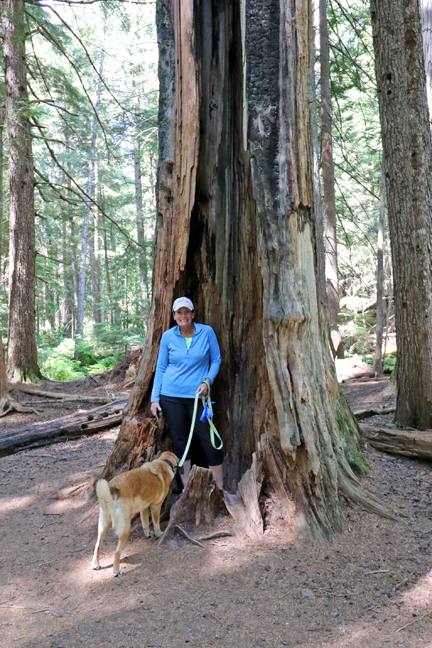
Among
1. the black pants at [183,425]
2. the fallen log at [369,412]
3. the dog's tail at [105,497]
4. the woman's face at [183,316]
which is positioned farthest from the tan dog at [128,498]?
the fallen log at [369,412]

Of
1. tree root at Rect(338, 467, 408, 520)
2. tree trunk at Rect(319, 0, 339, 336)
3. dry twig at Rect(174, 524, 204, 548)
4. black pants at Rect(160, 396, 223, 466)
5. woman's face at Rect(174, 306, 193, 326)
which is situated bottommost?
dry twig at Rect(174, 524, 204, 548)

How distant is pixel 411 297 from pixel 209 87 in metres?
3.41

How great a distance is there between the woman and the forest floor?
844 mm

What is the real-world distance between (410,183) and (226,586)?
4911mm

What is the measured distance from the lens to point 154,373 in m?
4.85

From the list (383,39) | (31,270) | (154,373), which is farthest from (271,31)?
(31,270)

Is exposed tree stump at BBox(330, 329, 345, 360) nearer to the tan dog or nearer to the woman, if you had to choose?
the woman

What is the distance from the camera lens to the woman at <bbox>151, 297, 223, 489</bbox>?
458 cm

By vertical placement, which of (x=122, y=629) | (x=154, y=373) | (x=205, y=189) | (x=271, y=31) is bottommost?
(x=122, y=629)

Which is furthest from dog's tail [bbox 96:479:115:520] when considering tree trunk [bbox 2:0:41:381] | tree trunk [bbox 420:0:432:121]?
tree trunk [bbox 2:0:41:381]

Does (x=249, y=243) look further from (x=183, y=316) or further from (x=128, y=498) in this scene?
(x=128, y=498)

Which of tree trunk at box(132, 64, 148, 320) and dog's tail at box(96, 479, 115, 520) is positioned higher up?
→ tree trunk at box(132, 64, 148, 320)

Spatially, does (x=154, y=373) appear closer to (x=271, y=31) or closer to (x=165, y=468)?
(x=165, y=468)

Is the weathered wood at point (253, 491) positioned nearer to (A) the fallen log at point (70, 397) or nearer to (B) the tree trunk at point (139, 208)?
(A) the fallen log at point (70, 397)
